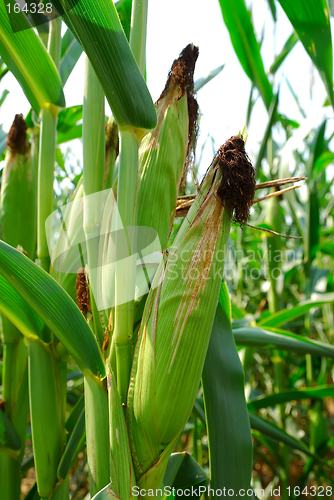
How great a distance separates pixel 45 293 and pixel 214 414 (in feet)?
0.89

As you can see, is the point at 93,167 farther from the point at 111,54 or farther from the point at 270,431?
the point at 270,431

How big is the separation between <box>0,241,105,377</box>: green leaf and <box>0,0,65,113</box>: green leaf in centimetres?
26

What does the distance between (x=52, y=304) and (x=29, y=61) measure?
1.08ft

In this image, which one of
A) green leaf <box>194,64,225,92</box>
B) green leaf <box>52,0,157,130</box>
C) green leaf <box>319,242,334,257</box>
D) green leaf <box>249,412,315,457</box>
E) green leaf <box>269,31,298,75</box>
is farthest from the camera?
green leaf <box>319,242,334,257</box>

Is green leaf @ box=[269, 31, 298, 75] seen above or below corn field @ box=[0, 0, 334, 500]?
above

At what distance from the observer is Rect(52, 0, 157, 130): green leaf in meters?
0.31

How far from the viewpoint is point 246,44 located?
701mm

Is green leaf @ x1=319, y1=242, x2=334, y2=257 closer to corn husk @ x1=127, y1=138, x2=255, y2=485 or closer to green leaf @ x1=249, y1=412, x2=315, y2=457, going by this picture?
green leaf @ x1=249, y1=412, x2=315, y2=457

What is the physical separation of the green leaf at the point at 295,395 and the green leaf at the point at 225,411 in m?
0.30

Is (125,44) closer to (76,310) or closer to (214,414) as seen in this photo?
(76,310)

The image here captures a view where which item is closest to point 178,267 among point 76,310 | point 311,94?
point 76,310

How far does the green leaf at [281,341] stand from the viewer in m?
0.57

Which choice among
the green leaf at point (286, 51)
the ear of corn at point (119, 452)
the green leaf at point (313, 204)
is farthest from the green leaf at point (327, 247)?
the ear of corn at point (119, 452)

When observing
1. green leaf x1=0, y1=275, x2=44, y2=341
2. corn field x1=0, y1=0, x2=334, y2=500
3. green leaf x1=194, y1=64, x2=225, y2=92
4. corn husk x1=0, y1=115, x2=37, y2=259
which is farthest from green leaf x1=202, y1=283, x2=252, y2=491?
green leaf x1=194, y1=64, x2=225, y2=92
